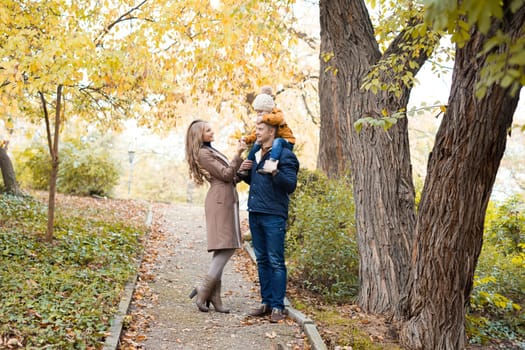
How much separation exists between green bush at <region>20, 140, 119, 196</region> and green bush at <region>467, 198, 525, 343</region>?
12.7 metres

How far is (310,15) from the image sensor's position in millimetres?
18172

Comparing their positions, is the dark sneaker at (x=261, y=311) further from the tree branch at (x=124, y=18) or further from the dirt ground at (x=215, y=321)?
the tree branch at (x=124, y=18)

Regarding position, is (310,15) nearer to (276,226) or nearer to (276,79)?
(276,79)

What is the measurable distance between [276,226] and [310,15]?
1398cm

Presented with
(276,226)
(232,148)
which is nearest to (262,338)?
(276,226)

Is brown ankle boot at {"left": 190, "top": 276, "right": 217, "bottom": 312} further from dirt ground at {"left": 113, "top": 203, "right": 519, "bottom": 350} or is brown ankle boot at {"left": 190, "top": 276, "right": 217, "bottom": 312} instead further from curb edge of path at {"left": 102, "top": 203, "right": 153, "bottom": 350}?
curb edge of path at {"left": 102, "top": 203, "right": 153, "bottom": 350}

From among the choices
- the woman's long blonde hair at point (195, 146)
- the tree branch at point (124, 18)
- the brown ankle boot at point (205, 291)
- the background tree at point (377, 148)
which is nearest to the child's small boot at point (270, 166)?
the woman's long blonde hair at point (195, 146)

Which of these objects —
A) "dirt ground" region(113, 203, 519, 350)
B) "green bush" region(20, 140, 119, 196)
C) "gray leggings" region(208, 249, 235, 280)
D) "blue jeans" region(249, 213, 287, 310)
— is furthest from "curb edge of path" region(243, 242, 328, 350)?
"green bush" region(20, 140, 119, 196)

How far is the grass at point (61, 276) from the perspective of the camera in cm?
467

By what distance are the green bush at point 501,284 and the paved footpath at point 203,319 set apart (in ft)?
8.23

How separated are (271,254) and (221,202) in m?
0.83

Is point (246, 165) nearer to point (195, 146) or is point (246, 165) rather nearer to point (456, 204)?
point (195, 146)

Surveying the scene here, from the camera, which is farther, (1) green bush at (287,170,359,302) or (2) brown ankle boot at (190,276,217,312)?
(1) green bush at (287,170,359,302)

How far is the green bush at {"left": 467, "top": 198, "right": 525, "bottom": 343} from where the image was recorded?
21.3 feet
